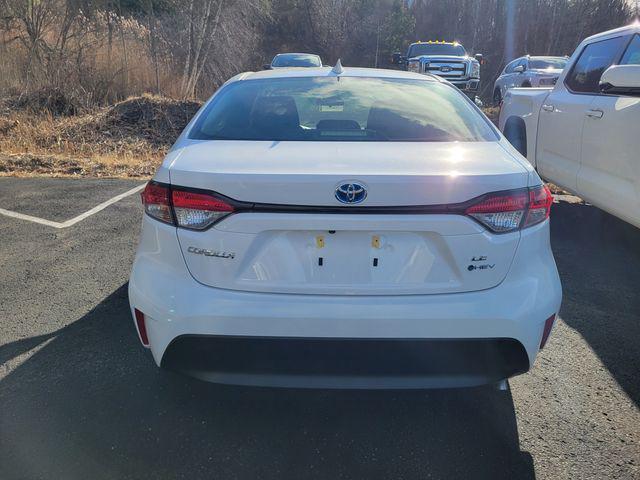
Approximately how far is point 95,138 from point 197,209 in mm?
Answer: 9767

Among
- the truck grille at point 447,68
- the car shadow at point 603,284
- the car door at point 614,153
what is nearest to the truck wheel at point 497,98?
the truck grille at point 447,68

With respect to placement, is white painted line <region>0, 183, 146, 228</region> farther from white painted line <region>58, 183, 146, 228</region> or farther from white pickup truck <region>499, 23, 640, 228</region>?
white pickup truck <region>499, 23, 640, 228</region>

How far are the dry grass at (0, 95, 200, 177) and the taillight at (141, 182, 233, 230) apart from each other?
6.33 metres

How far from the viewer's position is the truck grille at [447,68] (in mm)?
17203

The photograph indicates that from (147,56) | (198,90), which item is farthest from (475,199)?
(198,90)

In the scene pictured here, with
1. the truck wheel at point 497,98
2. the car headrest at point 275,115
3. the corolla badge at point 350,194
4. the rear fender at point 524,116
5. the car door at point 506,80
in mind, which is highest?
the car headrest at point 275,115

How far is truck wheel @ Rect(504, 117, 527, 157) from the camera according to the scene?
6.41 meters

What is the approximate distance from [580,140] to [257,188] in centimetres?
388

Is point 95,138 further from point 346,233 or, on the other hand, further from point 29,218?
point 346,233

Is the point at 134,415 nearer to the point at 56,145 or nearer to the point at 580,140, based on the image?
the point at 580,140

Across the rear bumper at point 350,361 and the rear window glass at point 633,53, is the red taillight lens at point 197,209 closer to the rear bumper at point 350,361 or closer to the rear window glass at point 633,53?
the rear bumper at point 350,361

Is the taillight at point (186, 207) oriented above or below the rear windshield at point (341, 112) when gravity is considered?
below

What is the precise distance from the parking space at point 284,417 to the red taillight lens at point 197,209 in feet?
3.36

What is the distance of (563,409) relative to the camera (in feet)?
8.77
